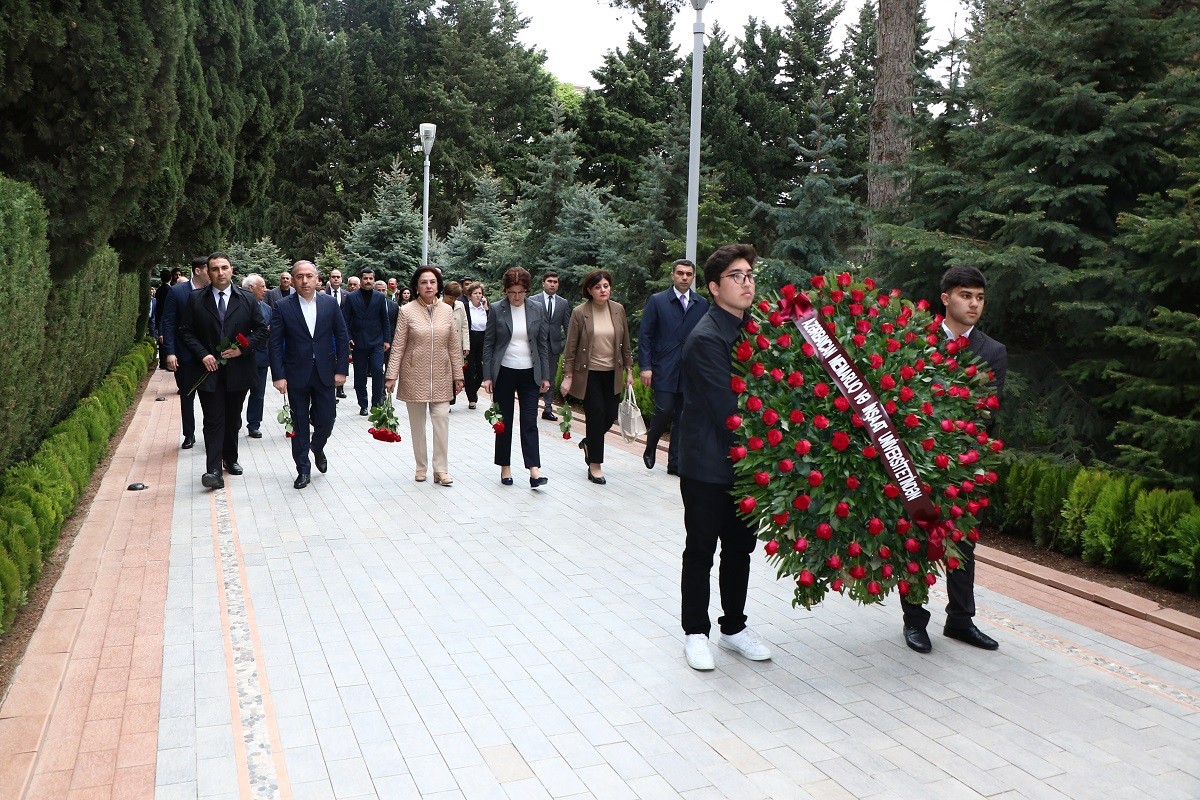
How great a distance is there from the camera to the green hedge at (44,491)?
5829 millimetres

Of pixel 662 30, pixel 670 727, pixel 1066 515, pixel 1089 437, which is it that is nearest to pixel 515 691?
pixel 670 727

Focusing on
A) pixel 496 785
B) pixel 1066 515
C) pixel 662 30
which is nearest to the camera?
pixel 496 785

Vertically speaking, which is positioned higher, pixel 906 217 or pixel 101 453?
pixel 906 217

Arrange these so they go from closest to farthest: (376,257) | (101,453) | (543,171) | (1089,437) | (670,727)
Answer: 1. (670,727)
2. (1089,437)
3. (101,453)
4. (543,171)
5. (376,257)

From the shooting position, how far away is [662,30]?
113 ft

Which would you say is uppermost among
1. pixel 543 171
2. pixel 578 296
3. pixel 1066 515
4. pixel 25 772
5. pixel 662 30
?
pixel 662 30

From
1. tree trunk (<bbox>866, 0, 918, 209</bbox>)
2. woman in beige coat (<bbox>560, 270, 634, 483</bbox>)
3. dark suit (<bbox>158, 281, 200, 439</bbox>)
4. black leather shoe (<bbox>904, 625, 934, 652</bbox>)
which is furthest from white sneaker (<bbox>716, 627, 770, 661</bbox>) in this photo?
tree trunk (<bbox>866, 0, 918, 209</bbox>)

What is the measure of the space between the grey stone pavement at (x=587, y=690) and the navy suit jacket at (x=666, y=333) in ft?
6.84

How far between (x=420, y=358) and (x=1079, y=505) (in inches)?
231

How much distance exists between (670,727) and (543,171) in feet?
58.3

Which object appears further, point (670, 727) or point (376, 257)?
point (376, 257)

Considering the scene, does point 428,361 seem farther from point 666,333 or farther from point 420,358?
point 666,333

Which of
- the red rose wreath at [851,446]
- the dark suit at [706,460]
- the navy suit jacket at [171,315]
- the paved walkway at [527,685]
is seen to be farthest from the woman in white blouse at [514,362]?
the red rose wreath at [851,446]

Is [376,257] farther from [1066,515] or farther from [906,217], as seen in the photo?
[1066,515]
